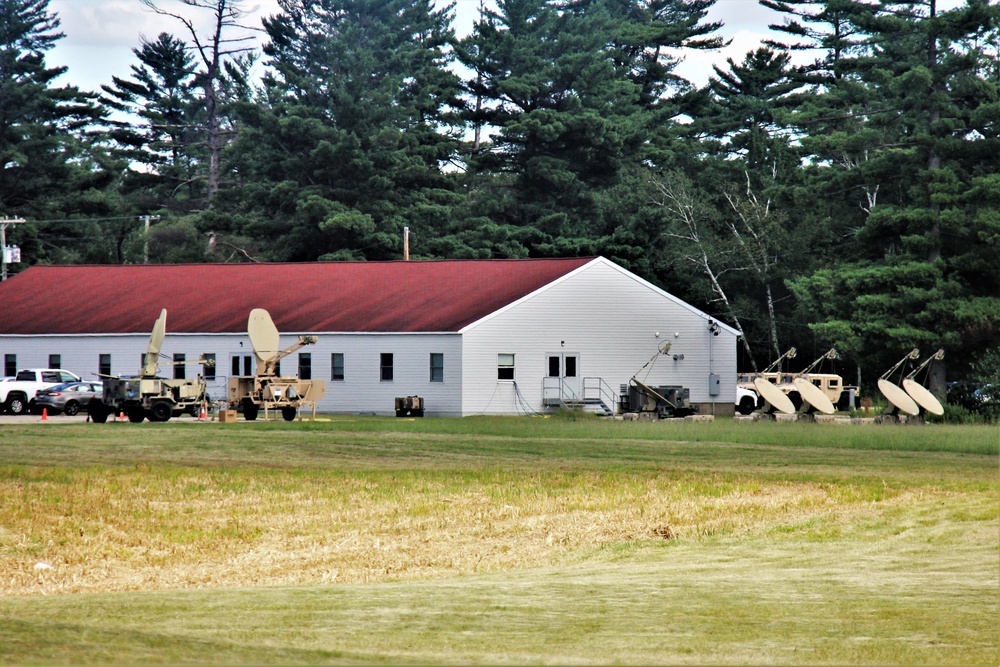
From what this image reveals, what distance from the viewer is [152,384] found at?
44844mm

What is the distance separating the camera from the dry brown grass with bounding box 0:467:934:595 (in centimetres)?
1770

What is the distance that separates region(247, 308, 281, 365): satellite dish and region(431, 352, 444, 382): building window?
7.22 meters

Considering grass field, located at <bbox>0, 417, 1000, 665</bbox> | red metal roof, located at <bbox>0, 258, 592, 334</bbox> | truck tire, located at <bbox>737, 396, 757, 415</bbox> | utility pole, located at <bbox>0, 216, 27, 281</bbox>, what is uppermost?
utility pole, located at <bbox>0, 216, 27, 281</bbox>

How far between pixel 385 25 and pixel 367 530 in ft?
226

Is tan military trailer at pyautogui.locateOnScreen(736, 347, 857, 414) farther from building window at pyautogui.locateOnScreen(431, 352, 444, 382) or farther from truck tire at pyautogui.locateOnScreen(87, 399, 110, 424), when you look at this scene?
truck tire at pyautogui.locateOnScreen(87, 399, 110, 424)

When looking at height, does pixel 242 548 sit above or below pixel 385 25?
below

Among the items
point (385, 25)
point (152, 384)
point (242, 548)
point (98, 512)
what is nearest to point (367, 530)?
point (242, 548)

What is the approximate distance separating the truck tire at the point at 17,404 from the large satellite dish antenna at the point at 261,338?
10.3m

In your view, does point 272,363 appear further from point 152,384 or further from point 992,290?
point 992,290

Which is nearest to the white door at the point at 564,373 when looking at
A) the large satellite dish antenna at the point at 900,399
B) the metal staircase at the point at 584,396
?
the metal staircase at the point at 584,396

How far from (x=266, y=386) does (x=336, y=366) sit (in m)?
7.33

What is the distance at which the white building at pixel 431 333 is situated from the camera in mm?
52750

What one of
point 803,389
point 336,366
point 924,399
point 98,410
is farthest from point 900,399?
point 98,410

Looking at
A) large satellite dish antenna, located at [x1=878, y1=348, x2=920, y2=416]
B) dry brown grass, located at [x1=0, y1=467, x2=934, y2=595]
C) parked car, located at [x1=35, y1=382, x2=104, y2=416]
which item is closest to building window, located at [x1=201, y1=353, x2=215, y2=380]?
parked car, located at [x1=35, y1=382, x2=104, y2=416]
